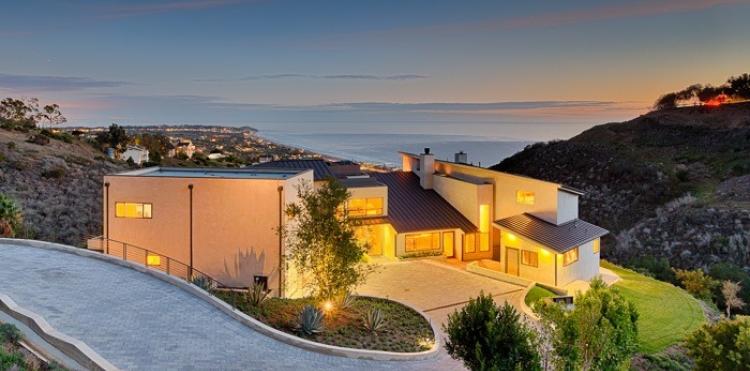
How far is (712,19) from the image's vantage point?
171ft

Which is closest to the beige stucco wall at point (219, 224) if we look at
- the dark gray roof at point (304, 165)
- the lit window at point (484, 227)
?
Answer: the dark gray roof at point (304, 165)

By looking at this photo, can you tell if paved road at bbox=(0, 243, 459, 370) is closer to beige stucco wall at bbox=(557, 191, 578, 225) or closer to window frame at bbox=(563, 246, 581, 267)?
window frame at bbox=(563, 246, 581, 267)

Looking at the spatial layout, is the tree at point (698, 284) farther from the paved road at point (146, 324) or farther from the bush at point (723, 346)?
the paved road at point (146, 324)

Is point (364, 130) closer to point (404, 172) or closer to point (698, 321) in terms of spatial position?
point (404, 172)

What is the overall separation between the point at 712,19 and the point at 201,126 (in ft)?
488

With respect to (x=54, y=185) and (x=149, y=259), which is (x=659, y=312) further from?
(x=54, y=185)

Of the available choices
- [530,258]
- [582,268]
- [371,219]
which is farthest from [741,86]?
[371,219]

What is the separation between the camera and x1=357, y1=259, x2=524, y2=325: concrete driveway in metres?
19.7

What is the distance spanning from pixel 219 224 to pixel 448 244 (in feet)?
40.8

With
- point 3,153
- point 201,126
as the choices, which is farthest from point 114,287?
point 201,126

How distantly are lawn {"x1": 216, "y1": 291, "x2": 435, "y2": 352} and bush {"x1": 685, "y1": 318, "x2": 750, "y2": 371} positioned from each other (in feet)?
21.3

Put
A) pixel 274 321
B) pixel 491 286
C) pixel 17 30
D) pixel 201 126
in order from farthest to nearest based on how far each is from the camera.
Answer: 1. pixel 201 126
2. pixel 17 30
3. pixel 491 286
4. pixel 274 321

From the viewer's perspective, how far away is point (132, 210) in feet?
66.1

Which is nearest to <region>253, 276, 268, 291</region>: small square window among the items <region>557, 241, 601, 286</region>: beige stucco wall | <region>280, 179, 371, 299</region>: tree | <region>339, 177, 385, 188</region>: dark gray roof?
<region>280, 179, 371, 299</region>: tree
